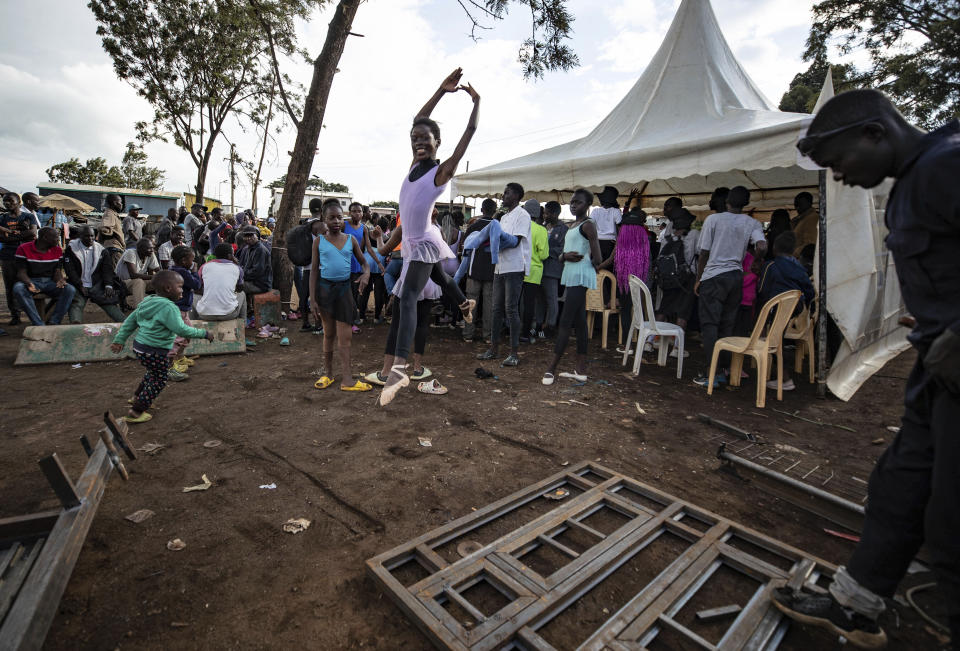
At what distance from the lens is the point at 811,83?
1917cm

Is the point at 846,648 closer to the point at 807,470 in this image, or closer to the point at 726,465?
the point at 726,465

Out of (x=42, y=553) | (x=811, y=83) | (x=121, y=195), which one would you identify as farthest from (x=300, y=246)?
(x=121, y=195)

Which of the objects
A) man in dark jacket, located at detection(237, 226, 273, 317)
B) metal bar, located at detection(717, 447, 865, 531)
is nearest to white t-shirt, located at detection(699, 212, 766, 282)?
metal bar, located at detection(717, 447, 865, 531)

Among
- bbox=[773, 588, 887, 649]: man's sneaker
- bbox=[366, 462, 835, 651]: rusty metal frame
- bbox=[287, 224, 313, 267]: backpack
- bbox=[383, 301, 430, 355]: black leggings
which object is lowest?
bbox=[366, 462, 835, 651]: rusty metal frame

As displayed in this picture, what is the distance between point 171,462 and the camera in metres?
3.11

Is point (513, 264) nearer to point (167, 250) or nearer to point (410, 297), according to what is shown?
point (410, 297)

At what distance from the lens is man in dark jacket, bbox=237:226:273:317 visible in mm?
7125

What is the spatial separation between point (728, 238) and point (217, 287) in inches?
247

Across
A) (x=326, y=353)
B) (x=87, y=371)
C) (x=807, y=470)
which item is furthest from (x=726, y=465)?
(x=87, y=371)

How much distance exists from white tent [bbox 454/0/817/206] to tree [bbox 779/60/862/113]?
1186 centimetres

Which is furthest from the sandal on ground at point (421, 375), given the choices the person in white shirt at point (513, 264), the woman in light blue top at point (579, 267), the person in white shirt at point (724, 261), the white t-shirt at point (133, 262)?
the white t-shirt at point (133, 262)

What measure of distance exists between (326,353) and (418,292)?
5.36 feet

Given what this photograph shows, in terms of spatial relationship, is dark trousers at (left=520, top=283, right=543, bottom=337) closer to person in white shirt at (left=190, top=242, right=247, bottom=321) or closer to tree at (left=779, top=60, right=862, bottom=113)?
person in white shirt at (left=190, top=242, right=247, bottom=321)

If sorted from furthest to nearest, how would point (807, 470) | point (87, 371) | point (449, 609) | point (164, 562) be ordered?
point (87, 371) → point (807, 470) → point (164, 562) → point (449, 609)
